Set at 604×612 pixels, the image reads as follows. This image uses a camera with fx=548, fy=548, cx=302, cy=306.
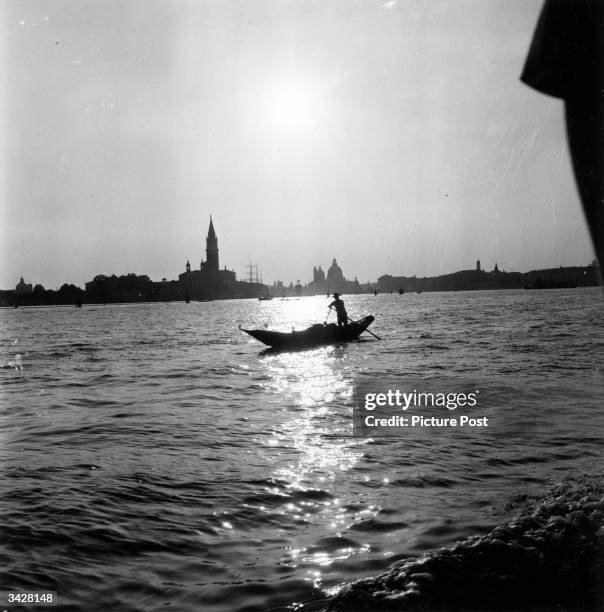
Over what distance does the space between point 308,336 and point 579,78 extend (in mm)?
26188

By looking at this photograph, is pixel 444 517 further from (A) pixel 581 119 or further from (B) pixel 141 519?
(A) pixel 581 119

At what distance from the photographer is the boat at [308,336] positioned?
2664 centimetres

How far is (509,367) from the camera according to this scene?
718 inches

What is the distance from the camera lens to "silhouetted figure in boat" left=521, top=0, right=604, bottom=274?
57.0 inches

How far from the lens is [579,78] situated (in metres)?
1.50

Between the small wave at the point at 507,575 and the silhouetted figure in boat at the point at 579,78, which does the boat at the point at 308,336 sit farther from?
the silhouetted figure in boat at the point at 579,78

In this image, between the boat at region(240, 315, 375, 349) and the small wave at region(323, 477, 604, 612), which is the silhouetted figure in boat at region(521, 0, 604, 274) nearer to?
the small wave at region(323, 477, 604, 612)
